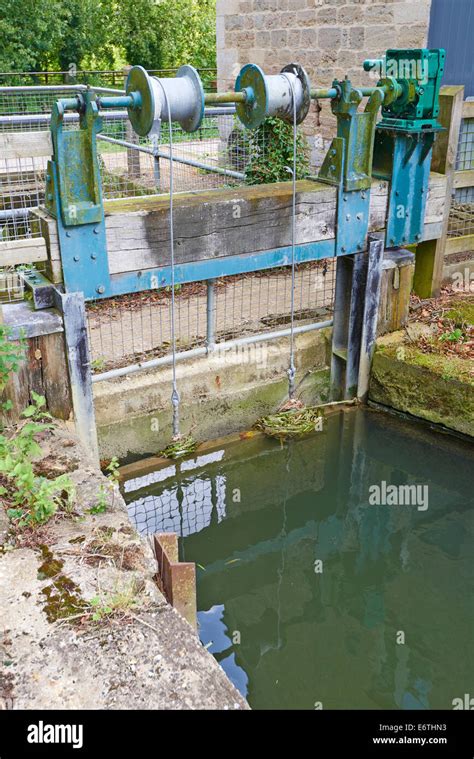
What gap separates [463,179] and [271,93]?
89.3 inches

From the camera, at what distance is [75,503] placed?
3.66 meters

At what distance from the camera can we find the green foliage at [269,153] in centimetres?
760

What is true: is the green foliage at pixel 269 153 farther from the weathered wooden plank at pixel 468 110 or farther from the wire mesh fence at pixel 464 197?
the weathered wooden plank at pixel 468 110

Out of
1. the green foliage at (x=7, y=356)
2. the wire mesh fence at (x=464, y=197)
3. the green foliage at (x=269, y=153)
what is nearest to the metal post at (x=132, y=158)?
the green foliage at (x=269, y=153)

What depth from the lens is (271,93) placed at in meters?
4.47

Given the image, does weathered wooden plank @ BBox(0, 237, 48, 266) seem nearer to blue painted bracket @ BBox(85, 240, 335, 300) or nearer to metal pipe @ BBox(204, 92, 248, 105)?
blue painted bracket @ BBox(85, 240, 335, 300)

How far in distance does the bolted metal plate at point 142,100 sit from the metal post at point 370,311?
6.81 feet

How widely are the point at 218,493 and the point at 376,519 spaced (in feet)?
3.55

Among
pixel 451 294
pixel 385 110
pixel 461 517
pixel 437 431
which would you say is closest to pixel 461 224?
pixel 451 294

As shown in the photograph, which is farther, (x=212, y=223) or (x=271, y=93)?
(x=212, y=223)

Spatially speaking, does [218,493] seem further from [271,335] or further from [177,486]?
[271,335]

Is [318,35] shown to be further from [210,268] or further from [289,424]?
[289,424]

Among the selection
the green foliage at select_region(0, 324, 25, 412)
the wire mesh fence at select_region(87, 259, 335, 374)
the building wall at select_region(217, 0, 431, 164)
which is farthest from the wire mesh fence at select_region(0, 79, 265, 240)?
the green foliage at select_region(0, 324, 25, 412)

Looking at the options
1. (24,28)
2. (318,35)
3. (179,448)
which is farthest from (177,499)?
(24,28)
